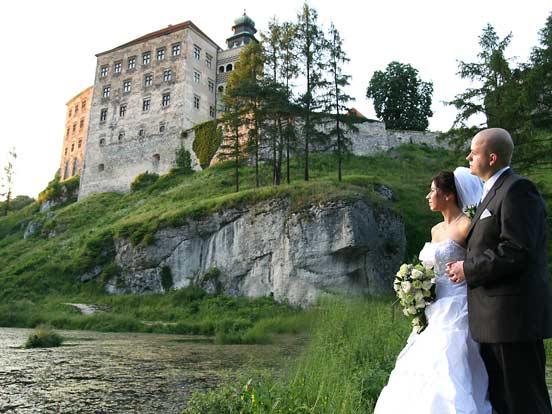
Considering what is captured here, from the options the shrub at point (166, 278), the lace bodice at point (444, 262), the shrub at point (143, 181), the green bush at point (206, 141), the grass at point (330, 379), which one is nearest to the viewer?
the lace bodice at point (444, 262)

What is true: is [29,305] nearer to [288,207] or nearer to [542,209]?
[288,207]

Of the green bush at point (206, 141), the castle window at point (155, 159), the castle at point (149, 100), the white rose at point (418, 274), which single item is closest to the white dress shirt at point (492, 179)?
the white rose at point (418, 274)

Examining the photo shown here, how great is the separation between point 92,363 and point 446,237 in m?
8.20

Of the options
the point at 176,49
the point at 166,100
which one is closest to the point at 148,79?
the point at 166,100

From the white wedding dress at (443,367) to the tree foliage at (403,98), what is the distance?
55867 millimetres

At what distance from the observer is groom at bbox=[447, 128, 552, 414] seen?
3043 mm

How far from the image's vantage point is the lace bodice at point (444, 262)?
386 cm

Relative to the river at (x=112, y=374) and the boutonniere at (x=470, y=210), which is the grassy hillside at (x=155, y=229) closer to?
the river at (x=112, y=374)

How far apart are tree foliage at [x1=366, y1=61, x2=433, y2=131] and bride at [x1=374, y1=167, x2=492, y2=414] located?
2177 inches

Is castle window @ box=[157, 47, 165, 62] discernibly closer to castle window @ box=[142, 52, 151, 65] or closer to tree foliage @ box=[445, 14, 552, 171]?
castle window @ box=[142, 52, 151, 65]

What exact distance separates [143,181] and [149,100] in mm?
11299

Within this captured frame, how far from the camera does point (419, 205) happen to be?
3231cm

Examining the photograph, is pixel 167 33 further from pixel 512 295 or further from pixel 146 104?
pixel 512 295

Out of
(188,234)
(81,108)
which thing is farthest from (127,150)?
(188,234)
